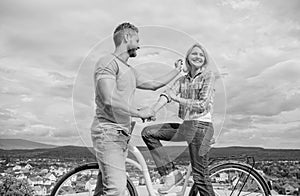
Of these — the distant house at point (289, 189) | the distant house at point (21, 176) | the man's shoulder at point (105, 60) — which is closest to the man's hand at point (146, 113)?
the man's shoulder at point (105, 60)

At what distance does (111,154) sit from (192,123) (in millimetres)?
495

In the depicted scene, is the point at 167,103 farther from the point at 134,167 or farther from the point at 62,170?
the point at 62,170

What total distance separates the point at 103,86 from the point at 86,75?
1.10ft

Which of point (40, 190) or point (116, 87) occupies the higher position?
point (40, 190)

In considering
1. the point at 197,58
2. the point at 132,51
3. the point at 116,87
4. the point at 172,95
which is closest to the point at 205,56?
the point at 197,58

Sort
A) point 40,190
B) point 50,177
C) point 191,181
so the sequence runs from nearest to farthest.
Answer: point 191,181 < point 50,177 < point 40,190

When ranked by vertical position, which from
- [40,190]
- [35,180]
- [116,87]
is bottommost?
[116,87]

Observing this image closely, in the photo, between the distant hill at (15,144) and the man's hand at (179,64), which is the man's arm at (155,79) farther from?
the distant hill at (15,144)

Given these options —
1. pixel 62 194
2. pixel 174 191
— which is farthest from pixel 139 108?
pixel 62 194

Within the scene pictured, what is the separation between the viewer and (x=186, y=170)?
8.09 ft

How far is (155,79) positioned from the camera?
7.16 ft

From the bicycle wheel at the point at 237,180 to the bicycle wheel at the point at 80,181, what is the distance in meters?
0.55

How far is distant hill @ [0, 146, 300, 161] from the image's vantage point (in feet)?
7.67

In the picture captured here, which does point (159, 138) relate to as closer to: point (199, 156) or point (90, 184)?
point (199, 156)
